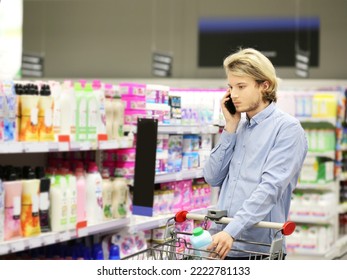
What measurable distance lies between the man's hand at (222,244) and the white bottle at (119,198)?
6.79 ft

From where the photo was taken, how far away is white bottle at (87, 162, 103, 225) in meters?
4.71

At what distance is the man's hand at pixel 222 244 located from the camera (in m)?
2.92

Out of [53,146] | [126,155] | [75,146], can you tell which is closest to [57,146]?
[53,146]

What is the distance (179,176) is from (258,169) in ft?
7.01

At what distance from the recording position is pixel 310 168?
330 inches

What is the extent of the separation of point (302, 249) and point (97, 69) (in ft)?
23.2

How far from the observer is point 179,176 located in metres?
5.21

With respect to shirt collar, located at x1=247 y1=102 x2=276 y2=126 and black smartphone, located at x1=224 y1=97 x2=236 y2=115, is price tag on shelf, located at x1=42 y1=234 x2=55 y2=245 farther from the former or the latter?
shirt collar, located at x1=247 y1=102 x2=276 y2=126

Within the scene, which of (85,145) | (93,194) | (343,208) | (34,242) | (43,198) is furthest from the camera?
(343,208)

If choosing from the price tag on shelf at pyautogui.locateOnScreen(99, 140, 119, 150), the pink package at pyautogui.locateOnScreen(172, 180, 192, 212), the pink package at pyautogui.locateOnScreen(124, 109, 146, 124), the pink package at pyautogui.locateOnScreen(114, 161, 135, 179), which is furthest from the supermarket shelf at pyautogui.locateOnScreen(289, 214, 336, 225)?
the price tag on shelf at pyautogui.locateOnScreen(99, 140, 119, 150)

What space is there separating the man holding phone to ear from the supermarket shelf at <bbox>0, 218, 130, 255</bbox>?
53.5 inches

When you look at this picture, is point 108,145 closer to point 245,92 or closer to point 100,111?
point 100,111
